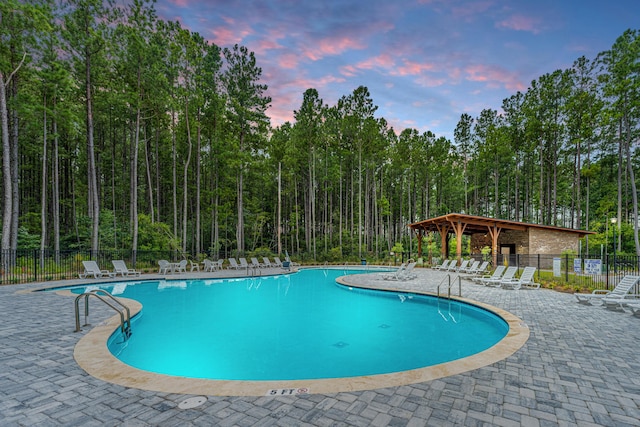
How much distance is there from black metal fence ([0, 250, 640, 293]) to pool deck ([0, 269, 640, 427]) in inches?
290

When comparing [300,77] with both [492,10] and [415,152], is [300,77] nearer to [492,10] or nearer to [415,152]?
[492,10]

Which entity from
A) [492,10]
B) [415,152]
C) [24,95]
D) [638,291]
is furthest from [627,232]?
[24,95]

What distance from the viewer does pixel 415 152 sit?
28891 mm

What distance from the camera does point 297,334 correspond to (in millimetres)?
6465

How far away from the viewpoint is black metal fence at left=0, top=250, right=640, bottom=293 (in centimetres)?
1013

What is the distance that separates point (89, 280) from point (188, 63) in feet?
44.4

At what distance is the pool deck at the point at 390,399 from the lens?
2354 millimetres

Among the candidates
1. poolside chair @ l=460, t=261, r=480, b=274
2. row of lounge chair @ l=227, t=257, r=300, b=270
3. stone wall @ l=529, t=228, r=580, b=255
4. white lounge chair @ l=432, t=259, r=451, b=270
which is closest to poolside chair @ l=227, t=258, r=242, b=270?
row of lounge chair @ l=227, t=257, r=300, b=270

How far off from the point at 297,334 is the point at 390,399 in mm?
4053

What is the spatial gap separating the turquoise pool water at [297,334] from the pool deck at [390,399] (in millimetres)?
1437

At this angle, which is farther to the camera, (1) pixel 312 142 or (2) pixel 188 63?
(1) pixel 312 142

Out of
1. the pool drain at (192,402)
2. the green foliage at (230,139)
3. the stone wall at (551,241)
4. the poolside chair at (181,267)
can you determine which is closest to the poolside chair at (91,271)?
the poolside chair at (181,267)

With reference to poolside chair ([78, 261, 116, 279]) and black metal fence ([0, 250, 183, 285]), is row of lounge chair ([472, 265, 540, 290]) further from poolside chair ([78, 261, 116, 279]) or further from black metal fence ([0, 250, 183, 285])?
black metal fence ([0, 250, 183, 285])

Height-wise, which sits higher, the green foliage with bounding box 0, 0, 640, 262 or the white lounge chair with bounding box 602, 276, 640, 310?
the green foliage with bounding box 0, 0, 640, 262
